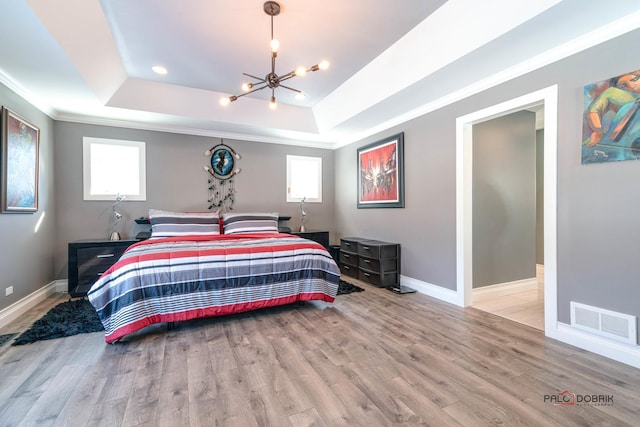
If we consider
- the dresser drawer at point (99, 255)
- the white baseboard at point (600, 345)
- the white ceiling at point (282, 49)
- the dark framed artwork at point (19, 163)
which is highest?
the white ceiling at point (282, 49)

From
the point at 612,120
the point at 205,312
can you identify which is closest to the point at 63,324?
the point at 205,312

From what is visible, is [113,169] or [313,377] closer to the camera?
[313,377]

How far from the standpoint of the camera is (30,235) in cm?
329

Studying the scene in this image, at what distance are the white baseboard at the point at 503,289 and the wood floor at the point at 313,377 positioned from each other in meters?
0.80

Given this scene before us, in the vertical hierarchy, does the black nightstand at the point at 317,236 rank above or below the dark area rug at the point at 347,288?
above

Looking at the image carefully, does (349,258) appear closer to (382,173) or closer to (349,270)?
(349,270)

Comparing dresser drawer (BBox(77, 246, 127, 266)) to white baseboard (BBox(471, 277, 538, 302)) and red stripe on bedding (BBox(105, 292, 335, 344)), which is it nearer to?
red stripe on bedding (BBox(105, 292, 335, 344))

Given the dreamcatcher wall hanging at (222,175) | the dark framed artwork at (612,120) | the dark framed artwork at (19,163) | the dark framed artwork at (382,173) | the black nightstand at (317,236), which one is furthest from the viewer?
the black nightstand at (317,236)

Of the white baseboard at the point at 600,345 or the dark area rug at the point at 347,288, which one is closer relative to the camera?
the white baseboard at the point at 600,345

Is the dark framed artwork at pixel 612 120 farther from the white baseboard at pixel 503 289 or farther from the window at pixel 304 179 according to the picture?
the window at pixel 304 179

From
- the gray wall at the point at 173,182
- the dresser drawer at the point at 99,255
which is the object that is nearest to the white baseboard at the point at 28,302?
the gray wall at the point at 173,182

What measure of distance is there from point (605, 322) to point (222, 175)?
5.02m

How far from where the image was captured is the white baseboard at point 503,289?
3.56 m

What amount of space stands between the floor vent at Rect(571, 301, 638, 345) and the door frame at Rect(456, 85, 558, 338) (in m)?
0.15
